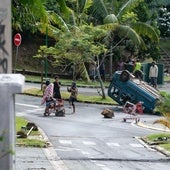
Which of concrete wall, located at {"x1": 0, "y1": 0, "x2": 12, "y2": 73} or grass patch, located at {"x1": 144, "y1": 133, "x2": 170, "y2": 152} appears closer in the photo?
concrete wall, located at {"x1": 0, "y1": 0, "x2": 12, "y2": 73}

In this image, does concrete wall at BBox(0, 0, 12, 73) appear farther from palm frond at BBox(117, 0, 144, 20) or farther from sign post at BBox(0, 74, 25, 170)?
palm frond at BBox(117, 0, 144, 20)

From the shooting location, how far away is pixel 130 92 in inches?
1110

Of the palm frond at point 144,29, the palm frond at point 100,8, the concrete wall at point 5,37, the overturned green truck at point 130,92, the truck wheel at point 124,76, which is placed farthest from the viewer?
the palm frond at point 100,8

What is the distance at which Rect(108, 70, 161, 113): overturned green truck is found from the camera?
27.6m

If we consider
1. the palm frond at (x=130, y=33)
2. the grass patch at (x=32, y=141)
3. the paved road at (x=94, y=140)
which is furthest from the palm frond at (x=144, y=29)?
the grass patch at (x=32, y=141)

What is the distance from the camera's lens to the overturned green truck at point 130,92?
27.6 metres

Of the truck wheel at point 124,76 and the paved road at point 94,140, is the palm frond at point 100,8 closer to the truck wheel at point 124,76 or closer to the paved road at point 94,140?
the truck wheel at point 124,76

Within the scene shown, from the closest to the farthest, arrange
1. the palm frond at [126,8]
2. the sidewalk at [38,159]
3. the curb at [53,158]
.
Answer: the sidewalk at [38,159], the curb at [53,158], the palm frond at [126,8]

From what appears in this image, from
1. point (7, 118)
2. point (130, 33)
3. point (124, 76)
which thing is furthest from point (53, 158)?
point (130, 33)

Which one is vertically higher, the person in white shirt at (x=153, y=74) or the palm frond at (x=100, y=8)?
the palm frond at (x=100, y=8)

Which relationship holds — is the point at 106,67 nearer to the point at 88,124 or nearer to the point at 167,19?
the point at 167,19

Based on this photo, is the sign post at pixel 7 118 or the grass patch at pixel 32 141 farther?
the grass patch at pixel 32 141

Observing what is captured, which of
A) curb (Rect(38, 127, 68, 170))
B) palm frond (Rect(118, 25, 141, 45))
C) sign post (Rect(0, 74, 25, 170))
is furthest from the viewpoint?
palm frond (Rect(118, 25, 141, 45))

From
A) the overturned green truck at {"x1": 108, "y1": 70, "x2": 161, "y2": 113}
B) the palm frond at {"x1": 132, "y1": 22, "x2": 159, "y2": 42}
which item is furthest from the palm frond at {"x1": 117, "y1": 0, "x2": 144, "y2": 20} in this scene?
the overturned green truck at {"x1": 108, "y1": 70, "x2": 161, "y2": 113}
